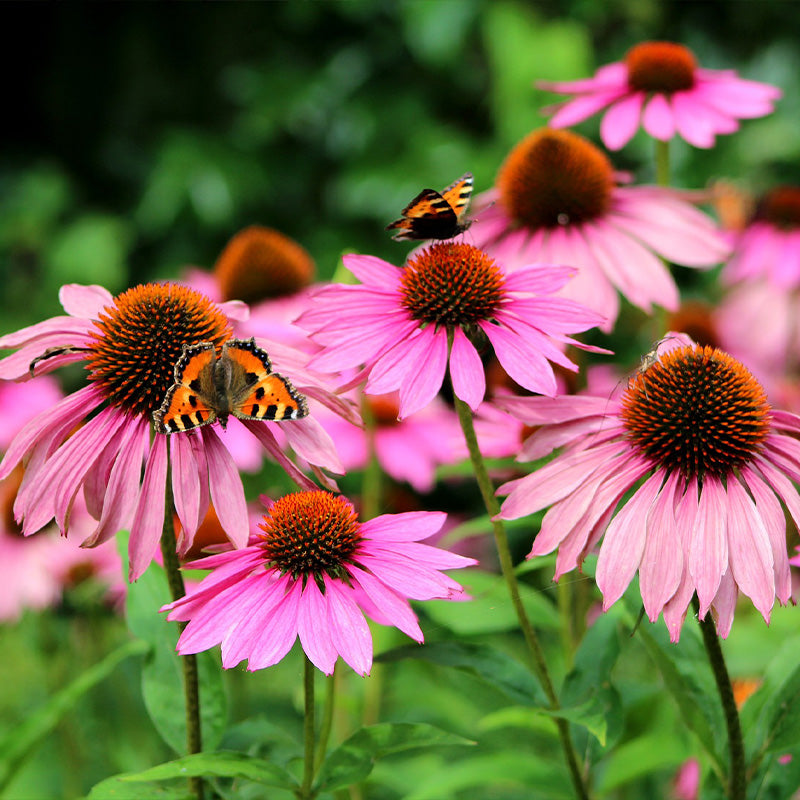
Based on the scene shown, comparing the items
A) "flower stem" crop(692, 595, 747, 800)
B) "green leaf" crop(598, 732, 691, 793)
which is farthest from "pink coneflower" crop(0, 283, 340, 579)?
"green leaf" crop(598, 732, 691, 793)

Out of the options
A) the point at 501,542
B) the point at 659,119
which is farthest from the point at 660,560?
the point at 659,119

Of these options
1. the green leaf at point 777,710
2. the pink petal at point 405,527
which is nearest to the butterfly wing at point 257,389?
the pink petal at point 405,527

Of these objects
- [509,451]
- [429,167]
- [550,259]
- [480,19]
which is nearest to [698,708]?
[509,451]

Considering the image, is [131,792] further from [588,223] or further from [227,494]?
[588,223]

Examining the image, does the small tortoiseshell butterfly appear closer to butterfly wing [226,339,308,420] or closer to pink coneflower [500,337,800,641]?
butterfly wing [226,339,308,420]

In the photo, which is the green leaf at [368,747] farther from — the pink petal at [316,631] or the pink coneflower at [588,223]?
the pink coneflower at [588,223]

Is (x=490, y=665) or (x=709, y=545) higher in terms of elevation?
(x=709, y=545)
